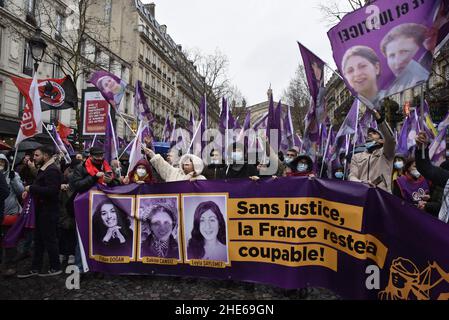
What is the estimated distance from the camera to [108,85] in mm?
5879

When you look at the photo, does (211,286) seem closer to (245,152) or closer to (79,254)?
(79,254)

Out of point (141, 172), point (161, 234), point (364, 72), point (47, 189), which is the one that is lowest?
point (161, 234)

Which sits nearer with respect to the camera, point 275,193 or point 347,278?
point 347,278

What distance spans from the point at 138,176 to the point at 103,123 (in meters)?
5.83

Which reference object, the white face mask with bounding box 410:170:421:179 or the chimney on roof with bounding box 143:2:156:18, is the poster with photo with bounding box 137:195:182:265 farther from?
the chimney on roof with bounding box 143:2:156:18

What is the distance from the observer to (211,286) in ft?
12.5

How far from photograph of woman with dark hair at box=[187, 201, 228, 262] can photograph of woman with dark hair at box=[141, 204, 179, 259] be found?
0.25 meters

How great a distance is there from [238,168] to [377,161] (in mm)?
2270

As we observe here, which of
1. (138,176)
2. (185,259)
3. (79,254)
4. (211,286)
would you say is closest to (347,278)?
(211,286)

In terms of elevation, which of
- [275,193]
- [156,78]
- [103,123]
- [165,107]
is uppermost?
[156,78]

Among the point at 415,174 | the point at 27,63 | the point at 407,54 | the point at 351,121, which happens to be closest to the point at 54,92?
the point at 351,121

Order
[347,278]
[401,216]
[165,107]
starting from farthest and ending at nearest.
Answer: [165,107] < [347,278] < [401,216]

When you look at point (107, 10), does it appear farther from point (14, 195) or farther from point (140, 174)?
point (140, 174)

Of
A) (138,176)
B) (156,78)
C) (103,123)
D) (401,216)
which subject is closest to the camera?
(401,216)
